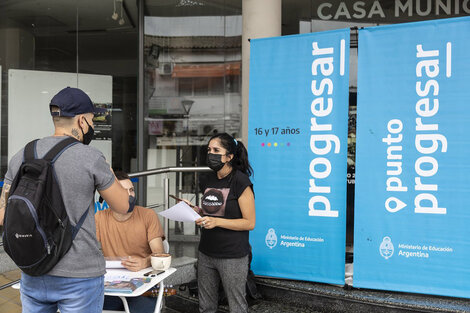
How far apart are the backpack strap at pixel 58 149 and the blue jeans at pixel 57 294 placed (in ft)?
1.51

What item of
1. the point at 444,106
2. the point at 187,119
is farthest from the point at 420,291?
the point at 187,119

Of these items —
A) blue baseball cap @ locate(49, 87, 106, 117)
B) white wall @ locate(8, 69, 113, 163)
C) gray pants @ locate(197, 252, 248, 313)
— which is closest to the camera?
blue baseball cap @ locate(49, 87, 106, 117)

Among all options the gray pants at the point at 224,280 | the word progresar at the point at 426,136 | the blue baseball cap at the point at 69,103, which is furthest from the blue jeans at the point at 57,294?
the word progresar at the point at 426,136

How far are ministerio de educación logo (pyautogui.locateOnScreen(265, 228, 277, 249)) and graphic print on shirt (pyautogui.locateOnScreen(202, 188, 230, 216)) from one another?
3.59 feet

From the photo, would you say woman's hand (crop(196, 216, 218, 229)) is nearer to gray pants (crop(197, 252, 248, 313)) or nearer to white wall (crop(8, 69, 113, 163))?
gray pants (crop(197, 252, 248, 313))

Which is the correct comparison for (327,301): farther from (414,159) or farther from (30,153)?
(30,153)

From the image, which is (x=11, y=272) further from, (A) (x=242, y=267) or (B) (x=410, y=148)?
(B) (x=410, y=148)

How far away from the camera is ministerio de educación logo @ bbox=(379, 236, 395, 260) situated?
132 inches

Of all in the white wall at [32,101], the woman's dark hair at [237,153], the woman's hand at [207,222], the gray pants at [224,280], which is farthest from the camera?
the white wall at [32,101]

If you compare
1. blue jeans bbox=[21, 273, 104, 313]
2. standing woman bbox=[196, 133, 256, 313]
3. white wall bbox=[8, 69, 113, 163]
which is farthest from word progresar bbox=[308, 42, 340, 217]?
white wall bbox=[8, 69, 113, 163]

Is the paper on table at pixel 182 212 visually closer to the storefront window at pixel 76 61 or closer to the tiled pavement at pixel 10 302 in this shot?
the tiled pavement at pixel 10 302

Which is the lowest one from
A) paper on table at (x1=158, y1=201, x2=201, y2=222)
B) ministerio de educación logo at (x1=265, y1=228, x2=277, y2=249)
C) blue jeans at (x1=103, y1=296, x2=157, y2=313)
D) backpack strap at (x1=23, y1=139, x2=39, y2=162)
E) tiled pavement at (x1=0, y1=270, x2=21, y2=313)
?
tiled pavement at (x1=0, y1=270, x2=21, y2=313)

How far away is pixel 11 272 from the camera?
4.92m

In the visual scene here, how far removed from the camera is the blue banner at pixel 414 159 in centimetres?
321
